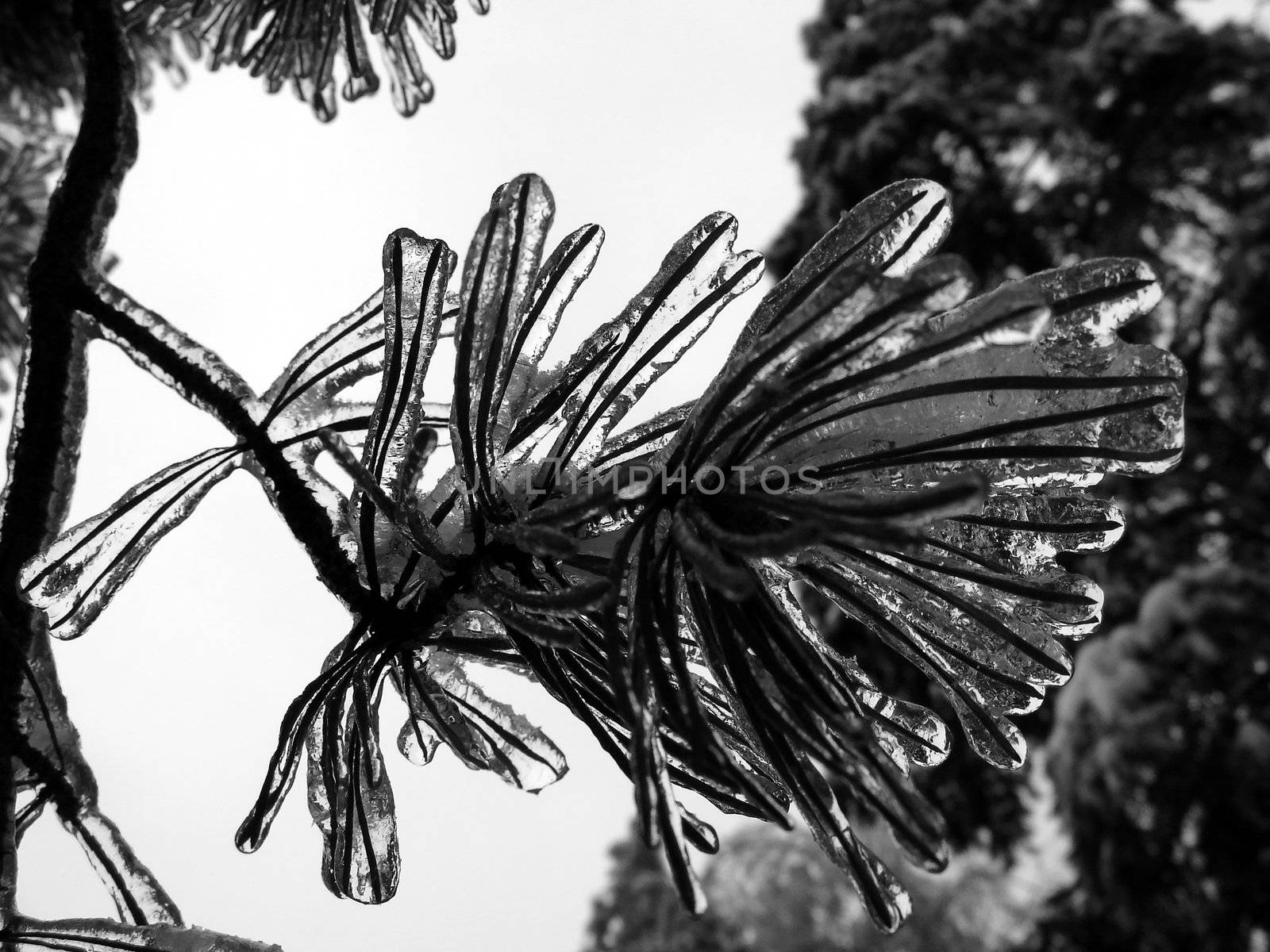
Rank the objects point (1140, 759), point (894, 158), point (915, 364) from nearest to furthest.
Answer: point (915, 364) < point (1140, 759) < point (894, 158)

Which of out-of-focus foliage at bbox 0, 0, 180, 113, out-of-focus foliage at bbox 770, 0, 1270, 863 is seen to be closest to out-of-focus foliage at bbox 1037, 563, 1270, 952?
out-of-focus foliage at bbox 770, 0, 1270, 863

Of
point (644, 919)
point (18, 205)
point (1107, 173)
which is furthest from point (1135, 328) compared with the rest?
point (644, 919)

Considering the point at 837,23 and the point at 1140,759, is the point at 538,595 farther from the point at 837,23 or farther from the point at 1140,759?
the point at 837,23

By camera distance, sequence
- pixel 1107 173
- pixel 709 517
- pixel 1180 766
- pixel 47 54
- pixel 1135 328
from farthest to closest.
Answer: pixel 1107 173 < pixel 1135 328 < pixel 1180 766 < pixel 47 54 < pixel 709 517

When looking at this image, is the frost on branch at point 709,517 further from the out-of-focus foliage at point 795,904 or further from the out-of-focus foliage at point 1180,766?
the out-of-focus foliage at point 795,904

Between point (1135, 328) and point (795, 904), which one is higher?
point (1135, 328)

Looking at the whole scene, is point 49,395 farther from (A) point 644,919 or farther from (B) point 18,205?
(A) point 644,919

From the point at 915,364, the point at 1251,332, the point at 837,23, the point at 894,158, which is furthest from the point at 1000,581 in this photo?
the point at 837,23
